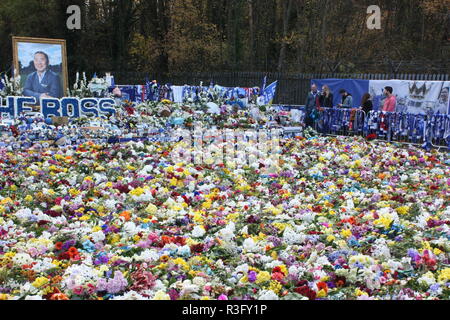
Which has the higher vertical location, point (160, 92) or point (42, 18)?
point (42, 18)

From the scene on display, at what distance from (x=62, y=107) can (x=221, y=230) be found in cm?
1036

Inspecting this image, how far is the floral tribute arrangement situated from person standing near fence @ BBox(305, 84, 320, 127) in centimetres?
655

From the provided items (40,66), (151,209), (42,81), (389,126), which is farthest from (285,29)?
(151,209)

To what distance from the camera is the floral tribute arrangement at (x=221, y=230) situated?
13.5 feet

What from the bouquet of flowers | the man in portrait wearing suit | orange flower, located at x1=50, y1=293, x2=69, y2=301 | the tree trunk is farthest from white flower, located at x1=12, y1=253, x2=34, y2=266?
the tree trunk

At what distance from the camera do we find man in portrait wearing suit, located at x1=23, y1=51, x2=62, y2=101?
1661 centimetres

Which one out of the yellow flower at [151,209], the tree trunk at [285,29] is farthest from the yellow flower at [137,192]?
the tree trunk at [285,29]

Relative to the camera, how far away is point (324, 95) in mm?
16078

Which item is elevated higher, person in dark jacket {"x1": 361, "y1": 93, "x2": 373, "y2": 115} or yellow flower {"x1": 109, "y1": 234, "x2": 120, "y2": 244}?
person in dark jacket {"x1": 361, "y1": 93, "x2": 373, "y2": 115}

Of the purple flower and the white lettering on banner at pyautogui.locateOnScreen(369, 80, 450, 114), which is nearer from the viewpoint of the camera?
the purple flower

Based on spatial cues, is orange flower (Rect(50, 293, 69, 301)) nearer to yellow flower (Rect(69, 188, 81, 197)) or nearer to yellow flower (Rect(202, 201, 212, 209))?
yellow flower (Rect(202, 201, 212, 209))
